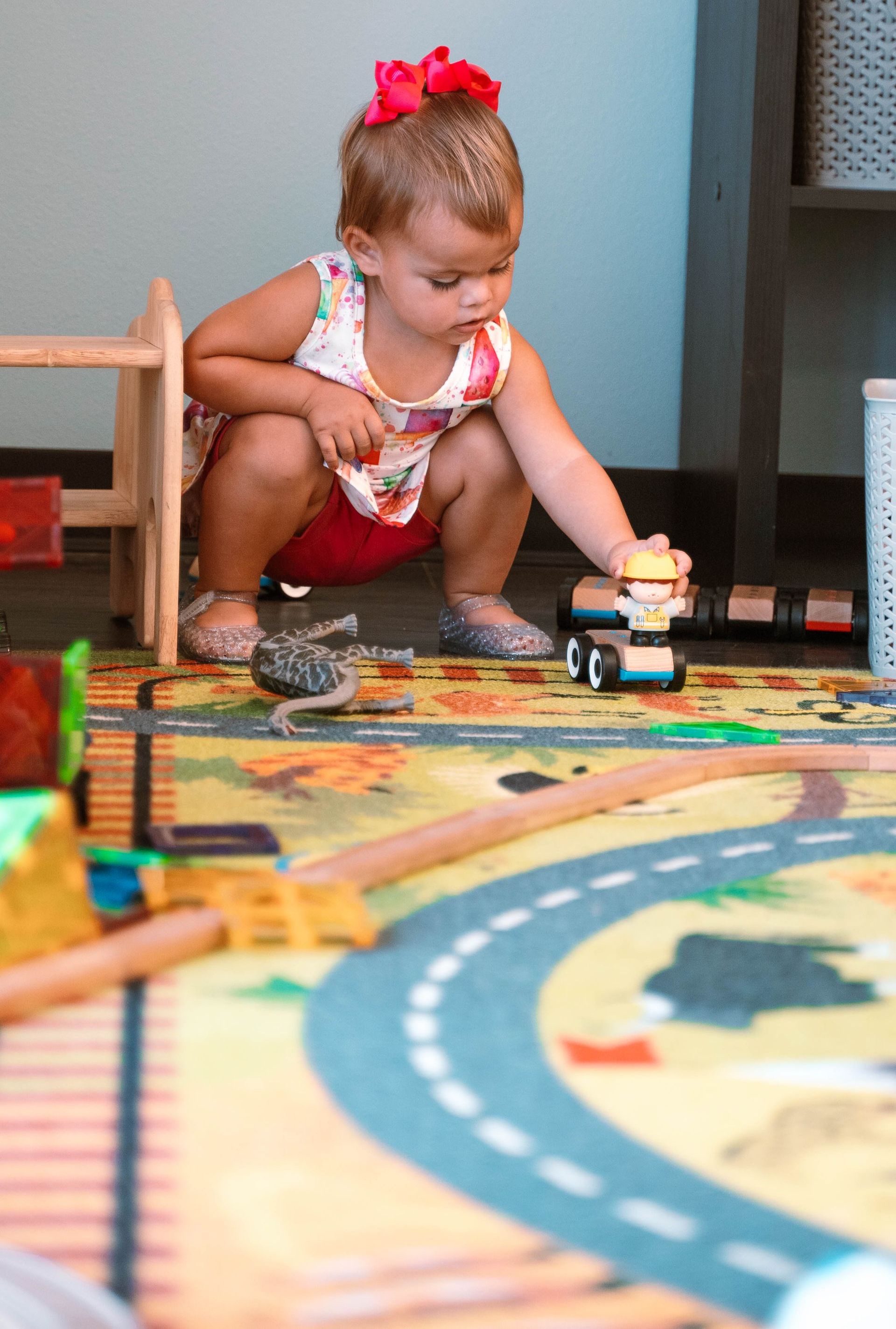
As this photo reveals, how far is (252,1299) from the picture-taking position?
0.35 metres

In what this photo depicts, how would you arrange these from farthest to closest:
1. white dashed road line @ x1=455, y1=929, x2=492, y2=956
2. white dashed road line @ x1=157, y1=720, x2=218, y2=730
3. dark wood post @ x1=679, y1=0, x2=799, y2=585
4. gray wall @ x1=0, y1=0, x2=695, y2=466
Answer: gray wall @ x1=0, y1=0, x2=695, y2=466
dark wood post @ x1=679, y1=0, x2=799, y2=585
white dashed road line @ x1=157, y1=720, x2=218, y2=730
white dashed road line @ x1=455, y1=929, x2=492, y2=956

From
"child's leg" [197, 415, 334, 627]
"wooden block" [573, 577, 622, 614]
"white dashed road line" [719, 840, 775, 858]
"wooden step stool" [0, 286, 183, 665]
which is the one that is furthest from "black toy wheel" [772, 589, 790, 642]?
"white dashed road line" [719, 840, 775, 858]

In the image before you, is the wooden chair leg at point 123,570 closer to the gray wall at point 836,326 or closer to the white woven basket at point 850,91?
the white woven basket at point 850,91

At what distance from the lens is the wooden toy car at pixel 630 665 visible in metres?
1.12

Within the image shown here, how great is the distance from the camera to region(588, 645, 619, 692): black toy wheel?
1.11 meters

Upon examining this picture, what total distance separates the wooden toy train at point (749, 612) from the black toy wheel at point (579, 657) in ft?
0.74

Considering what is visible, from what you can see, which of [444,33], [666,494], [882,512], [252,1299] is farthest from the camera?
[666,494]

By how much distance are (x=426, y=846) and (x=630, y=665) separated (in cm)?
48

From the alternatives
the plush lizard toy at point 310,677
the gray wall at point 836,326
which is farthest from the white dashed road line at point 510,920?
the gray wall at point 836,326

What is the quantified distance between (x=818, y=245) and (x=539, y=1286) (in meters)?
1.93

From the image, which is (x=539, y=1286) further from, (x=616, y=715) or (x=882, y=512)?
(x=882, y=512)

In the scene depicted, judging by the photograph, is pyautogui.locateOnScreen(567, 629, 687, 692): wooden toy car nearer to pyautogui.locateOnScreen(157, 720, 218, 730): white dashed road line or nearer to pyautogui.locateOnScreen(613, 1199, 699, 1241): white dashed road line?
pyautogui.locateOnScreen(157, 720, 218, 730): white dashed road line

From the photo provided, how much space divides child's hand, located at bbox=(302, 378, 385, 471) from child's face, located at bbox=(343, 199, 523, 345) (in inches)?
3.3

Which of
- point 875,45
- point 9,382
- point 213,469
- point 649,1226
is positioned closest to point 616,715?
point 213,469
